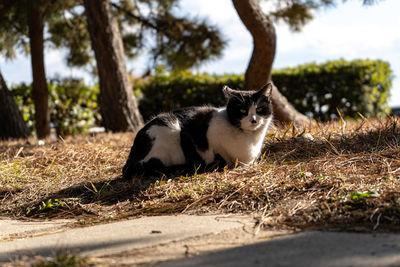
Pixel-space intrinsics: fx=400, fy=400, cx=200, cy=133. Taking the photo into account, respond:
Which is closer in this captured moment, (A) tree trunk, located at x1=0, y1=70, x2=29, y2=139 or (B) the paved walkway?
(B) the paved walkway

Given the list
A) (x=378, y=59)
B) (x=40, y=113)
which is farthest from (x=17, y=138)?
(x=378, y=59)

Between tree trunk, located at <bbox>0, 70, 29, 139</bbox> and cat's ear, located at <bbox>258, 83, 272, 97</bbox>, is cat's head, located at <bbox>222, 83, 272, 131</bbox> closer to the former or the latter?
cat's ear, located at <bbox>258, 83, 272, 97</bbox>

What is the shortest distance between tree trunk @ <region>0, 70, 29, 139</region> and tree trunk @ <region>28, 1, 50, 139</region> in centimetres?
58

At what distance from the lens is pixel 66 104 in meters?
8.70

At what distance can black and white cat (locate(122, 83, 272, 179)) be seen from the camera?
3.14m

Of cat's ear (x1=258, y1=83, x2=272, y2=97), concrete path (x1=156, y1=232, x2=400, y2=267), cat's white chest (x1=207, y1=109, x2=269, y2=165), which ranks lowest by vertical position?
concrete path (x1=156, y1=232, x2=400, y2=267)

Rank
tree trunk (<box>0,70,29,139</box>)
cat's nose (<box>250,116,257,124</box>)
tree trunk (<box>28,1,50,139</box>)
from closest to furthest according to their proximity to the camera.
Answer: cat's nose (<box>250,116,257,124</box>)
tree trunk (<box>0,70,29,139</box>)
tree trunk (<box>28,1,50,139</box>)

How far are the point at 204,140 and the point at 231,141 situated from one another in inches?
8.5

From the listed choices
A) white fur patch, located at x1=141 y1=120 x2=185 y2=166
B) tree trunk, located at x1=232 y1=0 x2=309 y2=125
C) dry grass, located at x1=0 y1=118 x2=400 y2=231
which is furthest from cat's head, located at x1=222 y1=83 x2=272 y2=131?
tree trunk, located at x1=232 y1=0 x2=309 y2=125

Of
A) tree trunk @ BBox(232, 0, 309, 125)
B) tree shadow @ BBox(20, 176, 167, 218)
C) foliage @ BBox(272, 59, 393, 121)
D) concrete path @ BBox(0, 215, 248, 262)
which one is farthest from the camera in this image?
foliage @ BBox(272, 59, 393, 121)

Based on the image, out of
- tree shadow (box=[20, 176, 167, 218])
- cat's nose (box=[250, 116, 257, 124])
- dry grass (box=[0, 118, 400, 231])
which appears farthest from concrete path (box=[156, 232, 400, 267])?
cat's nose (box=[250, 116, 257, 124])

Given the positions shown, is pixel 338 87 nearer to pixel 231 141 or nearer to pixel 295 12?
pixel 295 12

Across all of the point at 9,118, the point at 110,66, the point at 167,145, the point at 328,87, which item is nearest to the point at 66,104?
the point at 9,118

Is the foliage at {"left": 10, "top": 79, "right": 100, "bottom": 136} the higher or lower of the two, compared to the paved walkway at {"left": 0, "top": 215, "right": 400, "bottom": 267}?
higher
